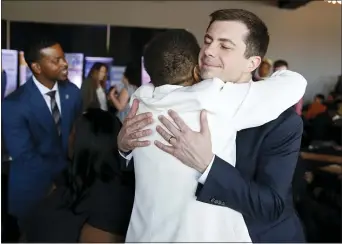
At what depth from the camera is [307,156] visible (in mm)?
1601

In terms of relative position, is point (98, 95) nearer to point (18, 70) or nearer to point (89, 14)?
point (18, 70)

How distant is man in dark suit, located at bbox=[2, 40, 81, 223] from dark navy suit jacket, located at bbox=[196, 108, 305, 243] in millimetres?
889

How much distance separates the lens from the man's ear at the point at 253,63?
0.96m

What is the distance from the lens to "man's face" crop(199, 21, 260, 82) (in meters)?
0.95

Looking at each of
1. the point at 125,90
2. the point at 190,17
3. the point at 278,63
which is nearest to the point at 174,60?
the point at 278,63

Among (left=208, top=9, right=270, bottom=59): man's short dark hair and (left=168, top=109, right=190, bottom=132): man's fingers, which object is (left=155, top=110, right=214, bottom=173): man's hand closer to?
(left=168, top=109, right=190, bottom=132): man's fingers

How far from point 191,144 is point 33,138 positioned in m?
1.02

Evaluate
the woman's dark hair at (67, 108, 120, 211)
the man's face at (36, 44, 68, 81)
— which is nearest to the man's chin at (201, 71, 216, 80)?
the woman's dark hair at (67, 108, 120, 211)

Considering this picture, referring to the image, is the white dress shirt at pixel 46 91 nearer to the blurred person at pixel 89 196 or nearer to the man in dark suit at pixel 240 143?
the blurred person at pixel 89 196

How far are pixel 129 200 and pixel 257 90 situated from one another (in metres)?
0.58

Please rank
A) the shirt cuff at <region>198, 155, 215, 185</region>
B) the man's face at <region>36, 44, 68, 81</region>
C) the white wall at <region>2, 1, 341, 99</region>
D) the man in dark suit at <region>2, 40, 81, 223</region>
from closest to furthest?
the shirt cuff at <region>198, 155, 215, 185</region>
the man's face at <region>36, 44, 68, 81</region>
the man in dark suit at <region>2, 40, 81, 223</region>
the white wall at <region>2, 1, 341, 99</region>

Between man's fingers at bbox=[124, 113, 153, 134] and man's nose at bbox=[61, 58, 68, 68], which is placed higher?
man's nose at bbox=[61, 58, 68, 68]

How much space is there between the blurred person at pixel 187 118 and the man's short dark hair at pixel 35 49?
0.68m

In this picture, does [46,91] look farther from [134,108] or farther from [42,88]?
[134,108]
